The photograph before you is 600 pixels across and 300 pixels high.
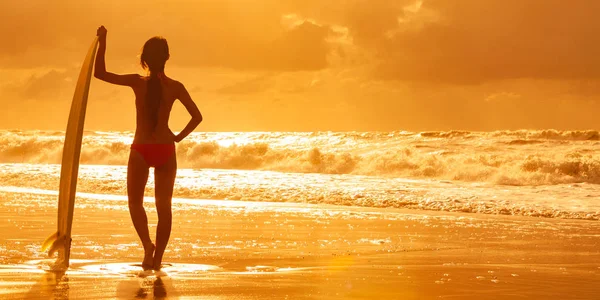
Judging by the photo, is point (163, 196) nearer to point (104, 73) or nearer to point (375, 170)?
point (104, 73)

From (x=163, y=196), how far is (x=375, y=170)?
2192 cm

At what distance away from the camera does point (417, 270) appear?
612 centimetres

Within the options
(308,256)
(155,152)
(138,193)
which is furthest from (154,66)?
(308,256)

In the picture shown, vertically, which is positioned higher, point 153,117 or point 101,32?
point 101,32

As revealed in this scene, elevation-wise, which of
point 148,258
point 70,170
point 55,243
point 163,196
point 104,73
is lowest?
point 148,258

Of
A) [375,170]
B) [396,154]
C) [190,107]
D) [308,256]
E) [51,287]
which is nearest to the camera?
[51,287]

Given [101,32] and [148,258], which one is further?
[148,258]

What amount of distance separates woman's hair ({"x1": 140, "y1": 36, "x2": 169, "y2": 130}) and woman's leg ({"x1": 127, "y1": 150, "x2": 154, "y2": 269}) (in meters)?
0.27

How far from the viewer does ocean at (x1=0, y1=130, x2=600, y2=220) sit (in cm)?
1484

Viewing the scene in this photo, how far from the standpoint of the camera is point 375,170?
27438 millimetres

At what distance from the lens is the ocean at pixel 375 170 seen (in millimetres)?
14844

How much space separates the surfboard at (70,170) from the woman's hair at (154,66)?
0.35 meters

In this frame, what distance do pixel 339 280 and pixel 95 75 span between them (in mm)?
2111

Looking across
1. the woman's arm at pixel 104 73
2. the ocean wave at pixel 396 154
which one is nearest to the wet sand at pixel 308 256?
the woman's arm at pixel 104 73
